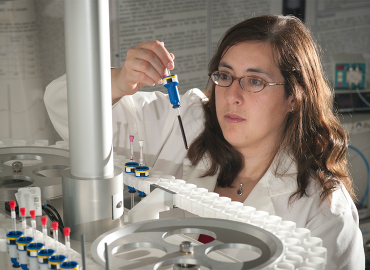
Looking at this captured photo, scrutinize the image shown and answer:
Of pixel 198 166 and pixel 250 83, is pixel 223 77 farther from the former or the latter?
pixel 198 166

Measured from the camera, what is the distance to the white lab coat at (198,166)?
1277 mm

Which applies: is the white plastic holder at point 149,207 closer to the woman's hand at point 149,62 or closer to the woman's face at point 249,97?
the woman's hand at point 149,62

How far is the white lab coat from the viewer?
1.28m

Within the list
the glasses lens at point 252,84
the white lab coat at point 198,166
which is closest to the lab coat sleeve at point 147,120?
the white lab coat at point 198,166

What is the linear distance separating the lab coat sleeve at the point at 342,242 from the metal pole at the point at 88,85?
0.79m

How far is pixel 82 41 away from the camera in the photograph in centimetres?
69

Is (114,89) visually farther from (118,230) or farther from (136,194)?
(118,230)

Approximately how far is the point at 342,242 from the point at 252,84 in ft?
1.92

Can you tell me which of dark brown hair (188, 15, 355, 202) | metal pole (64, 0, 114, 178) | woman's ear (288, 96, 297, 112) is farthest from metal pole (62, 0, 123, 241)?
woman's ear (288, 96, 297, 112)

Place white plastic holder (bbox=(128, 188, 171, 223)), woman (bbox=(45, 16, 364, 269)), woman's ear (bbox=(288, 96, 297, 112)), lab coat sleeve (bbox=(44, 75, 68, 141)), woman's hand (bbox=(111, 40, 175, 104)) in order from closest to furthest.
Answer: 1. white plastic holder (bbox=(128, 188, 171, 223))
2. woman's hand (bbox=(111, 40, 175, 104))
3. woman (bbox=(45, 16, 364, 269))
4. woman's ear (bbox=(288, 96, 297, 112))
5. lab coat sleeve (bbox=(44, 75, 68, 141))

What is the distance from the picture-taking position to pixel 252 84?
1477mm

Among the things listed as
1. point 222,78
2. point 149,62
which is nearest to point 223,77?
point 222,78

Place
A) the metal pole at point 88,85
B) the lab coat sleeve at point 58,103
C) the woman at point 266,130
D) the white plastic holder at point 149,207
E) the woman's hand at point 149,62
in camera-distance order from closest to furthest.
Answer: the metal pole at point 88,85
the white plastic holder at point 149,207
the woman's hand at point 149,62
the woman at point 266,130
the lab coat sleeve at point 58,103

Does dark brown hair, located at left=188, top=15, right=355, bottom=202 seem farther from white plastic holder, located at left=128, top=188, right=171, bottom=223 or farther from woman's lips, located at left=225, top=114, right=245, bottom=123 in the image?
white plastic holder, located at left=128, top=188, right=171, bottom=223
